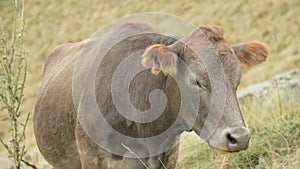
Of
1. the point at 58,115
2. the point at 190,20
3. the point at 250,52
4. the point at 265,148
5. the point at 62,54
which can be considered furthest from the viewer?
the point at 190,20

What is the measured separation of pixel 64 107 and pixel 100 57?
0.61 meters

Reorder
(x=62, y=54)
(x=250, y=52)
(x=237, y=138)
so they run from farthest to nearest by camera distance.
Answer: (x=62, y=54) < (x=250, y=52) < (x=237, y=138)

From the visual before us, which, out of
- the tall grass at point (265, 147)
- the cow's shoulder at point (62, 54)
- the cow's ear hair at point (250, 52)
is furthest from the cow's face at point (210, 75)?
the cow's shoulder at point (62, 54)

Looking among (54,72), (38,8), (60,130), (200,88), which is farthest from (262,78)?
(38,8)

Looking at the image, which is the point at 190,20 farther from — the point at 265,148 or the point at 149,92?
the point at 149,92

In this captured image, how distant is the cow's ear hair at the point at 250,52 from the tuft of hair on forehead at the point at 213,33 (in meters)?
0.24

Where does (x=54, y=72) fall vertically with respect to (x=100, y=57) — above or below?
below

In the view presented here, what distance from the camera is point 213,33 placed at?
153 inches

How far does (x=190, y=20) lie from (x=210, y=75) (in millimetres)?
17129

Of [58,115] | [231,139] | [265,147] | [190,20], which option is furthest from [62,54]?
[190,20]

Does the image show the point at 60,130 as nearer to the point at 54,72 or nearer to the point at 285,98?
the point at 54,72

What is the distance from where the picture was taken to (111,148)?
14.1 feet

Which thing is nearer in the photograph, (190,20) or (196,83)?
(196,83)

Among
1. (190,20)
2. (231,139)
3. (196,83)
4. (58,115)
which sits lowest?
(190,20)
